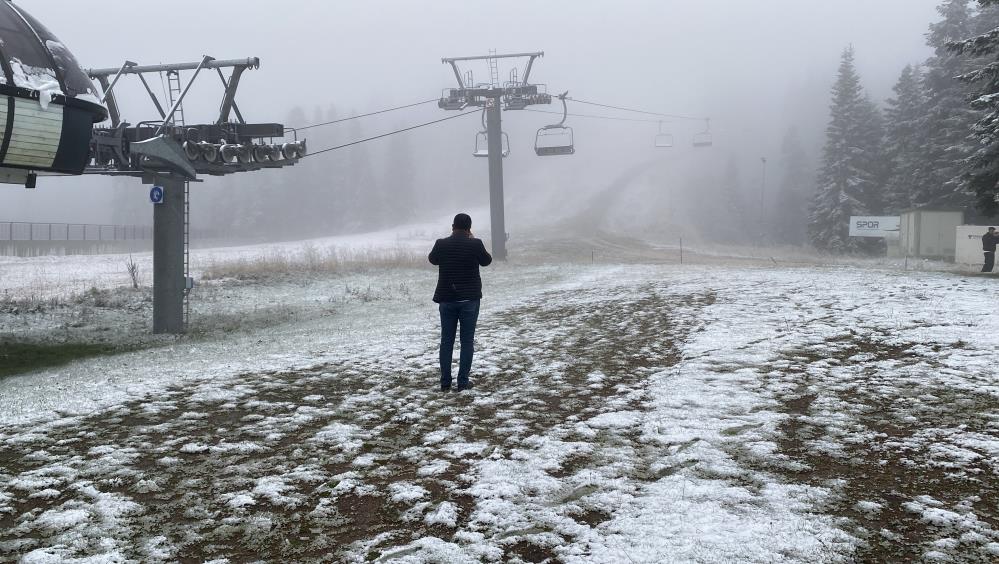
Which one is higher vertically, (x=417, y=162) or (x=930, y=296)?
(x=417, y=162)

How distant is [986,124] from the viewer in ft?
66.3

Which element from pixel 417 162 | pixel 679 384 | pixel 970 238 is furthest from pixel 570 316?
pixel 417 162

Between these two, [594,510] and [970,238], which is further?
[970,238]

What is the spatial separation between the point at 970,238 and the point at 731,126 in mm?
148125

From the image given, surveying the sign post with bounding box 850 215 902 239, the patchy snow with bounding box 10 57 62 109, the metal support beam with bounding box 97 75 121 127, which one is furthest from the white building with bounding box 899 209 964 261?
the patchy snow with bounding box 10 57 62 109

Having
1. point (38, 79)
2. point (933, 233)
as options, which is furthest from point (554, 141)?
point (38, 79)

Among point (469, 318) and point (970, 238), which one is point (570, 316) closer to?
point (469, 318)

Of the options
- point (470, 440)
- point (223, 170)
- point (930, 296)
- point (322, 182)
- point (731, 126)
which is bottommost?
point (470, 440)

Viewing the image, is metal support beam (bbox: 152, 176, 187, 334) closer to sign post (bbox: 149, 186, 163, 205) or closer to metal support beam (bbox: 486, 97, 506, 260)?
sign post (bbox: 149, 186, 163, 205)

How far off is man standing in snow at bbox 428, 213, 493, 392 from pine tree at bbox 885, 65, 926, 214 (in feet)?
141

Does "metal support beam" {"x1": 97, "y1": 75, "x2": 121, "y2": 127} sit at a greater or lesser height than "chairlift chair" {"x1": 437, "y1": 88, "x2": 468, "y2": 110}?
lesser

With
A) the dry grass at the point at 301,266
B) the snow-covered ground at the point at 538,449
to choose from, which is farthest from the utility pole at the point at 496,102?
the snow-covered ground at the point at 538,449

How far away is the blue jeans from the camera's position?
8781 mm

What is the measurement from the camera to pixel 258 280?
26.5 meters
